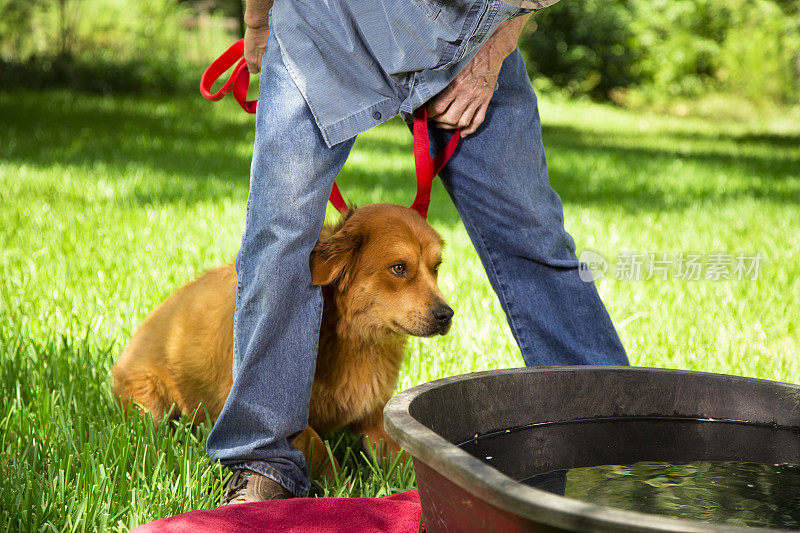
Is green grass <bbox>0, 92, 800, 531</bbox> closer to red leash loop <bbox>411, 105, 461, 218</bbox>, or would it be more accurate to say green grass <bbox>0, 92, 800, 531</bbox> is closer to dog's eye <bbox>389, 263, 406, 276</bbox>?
dog's eye <bbox>389, 263, 406, 276</bbox>

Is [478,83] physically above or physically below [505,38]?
below

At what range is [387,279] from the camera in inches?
93.4

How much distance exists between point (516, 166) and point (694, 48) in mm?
24869

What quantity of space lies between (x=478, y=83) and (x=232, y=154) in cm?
741

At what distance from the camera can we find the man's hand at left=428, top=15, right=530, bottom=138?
2.21 metres

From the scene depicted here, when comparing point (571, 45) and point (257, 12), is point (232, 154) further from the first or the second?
point (571, 45)

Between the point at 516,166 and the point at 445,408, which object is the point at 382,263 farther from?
the point at 445,408

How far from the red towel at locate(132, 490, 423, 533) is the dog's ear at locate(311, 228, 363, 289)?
1.97ft

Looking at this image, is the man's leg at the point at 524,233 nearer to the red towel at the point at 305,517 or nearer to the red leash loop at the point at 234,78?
the red leash loop at the point at 234,78

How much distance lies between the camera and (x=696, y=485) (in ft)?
5.84

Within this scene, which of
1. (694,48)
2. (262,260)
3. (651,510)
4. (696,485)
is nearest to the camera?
(651,510)

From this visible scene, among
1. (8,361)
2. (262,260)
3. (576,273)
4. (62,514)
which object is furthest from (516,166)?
(8,361)

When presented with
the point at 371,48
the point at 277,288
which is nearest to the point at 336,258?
the point at 277,288
